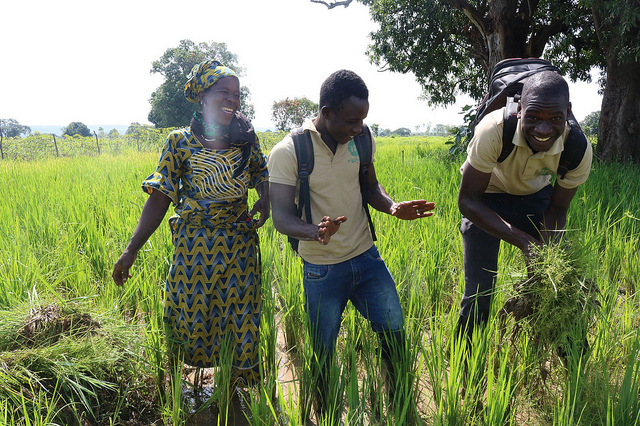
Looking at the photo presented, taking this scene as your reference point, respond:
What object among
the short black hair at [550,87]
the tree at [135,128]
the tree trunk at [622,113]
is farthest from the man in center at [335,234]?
the tree at [135,128]

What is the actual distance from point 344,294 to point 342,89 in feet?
2.66

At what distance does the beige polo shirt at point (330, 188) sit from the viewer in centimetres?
155

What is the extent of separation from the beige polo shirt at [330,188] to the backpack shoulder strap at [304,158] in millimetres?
21

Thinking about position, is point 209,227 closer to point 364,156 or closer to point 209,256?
point 209,256

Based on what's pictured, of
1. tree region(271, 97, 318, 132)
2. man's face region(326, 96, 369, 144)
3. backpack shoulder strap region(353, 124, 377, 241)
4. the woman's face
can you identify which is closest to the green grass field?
backpack shoulder strap region(353, 124, 377, 241)

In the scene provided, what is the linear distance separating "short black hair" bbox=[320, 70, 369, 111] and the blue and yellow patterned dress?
1.59 feet

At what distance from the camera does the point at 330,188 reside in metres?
1.62

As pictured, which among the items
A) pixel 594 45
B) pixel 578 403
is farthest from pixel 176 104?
pixel 578 403

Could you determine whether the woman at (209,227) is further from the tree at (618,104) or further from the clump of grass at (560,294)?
the tree at (618,104)

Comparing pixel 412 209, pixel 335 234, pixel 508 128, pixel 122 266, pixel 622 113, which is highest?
pixel 622 113

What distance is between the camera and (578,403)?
4.55 feet

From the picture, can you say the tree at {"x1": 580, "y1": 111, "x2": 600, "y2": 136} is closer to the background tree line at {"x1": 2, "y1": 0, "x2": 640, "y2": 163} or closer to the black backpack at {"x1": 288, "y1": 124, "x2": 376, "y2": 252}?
the background tree line at {"x1": 2, "y1": 0, "x2": 640, "y2": 163}

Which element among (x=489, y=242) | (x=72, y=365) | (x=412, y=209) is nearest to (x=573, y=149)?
(x=489, y=242)

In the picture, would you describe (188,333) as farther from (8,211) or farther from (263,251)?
(8,211)
